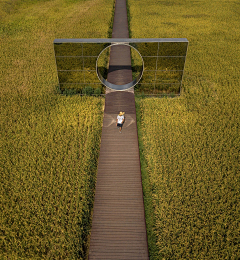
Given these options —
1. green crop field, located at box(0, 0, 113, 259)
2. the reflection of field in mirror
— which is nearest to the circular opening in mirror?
the reflection of field in mirror

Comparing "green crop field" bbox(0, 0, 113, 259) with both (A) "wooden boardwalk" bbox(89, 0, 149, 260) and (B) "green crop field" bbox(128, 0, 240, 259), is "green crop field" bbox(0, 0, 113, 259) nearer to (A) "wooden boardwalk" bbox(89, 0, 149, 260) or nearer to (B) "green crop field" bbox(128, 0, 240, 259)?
(A) "wooden boardwalk" bbox(89, 0, 149, 260)

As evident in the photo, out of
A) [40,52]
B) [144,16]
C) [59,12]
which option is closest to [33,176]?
[40,52]

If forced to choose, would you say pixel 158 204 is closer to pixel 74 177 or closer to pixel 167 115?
pixel 74 177

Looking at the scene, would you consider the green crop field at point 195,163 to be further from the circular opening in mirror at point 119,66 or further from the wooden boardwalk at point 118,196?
the circular opening in mirror at point 119,66

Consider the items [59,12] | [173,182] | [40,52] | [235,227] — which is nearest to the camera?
[235,227]

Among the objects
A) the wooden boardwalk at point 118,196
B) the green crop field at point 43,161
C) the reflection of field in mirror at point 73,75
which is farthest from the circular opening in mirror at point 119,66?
the wooden boardwalk at point 118,196

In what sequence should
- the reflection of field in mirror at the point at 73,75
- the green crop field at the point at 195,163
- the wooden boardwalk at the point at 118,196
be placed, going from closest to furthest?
the wooden boardwalk at the point at 118,196 < the green crop field at the point at 195,163 < the reflection of field in mirror at the point at 73,75
